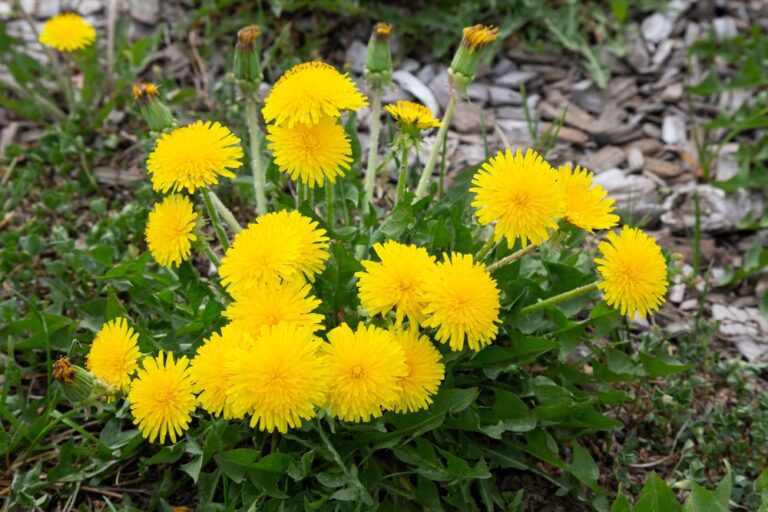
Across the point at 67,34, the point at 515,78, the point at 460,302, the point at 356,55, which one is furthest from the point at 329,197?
the point at 515,78

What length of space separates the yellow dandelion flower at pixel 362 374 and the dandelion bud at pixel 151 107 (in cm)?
87

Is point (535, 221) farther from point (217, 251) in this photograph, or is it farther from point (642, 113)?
point (642, 113)

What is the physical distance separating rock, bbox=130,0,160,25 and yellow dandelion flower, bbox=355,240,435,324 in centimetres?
268

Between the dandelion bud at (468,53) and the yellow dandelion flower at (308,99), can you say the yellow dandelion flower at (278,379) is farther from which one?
the dandelion bud at (468,53)

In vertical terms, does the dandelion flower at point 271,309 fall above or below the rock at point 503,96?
above

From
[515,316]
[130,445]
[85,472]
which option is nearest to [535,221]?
[515,316]

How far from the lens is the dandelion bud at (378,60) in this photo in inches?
87.8

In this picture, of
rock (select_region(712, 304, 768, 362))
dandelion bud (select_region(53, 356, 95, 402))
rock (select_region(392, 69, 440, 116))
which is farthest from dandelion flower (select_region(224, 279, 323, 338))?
rock (select_region(392, 69, 440, 116))

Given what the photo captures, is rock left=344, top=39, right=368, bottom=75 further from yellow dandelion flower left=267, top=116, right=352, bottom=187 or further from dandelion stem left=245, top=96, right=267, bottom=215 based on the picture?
yellow dandelion flower left=267, top=116, right=352, bottom=187

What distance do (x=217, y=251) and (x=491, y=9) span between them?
1882 mm

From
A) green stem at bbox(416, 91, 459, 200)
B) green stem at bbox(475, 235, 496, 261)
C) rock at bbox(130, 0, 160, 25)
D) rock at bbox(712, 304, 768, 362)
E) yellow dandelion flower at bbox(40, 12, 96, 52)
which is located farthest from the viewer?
rock at bbox(130, 0, 160, 25)

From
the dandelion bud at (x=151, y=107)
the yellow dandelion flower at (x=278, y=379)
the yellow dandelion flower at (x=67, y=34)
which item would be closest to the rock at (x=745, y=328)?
the yellow dandelion flower at (x=278, y=379)

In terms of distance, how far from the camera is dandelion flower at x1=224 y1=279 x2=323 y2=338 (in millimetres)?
1788

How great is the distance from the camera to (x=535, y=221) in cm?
181
